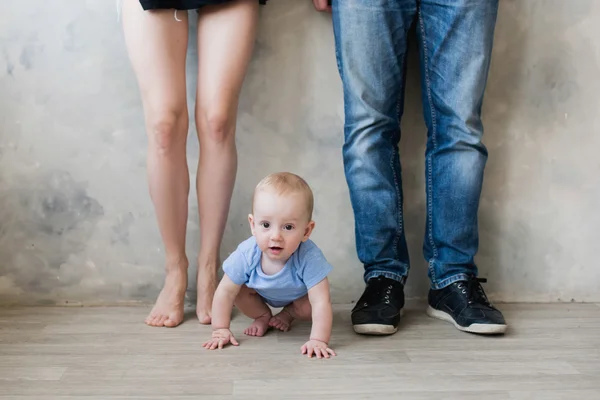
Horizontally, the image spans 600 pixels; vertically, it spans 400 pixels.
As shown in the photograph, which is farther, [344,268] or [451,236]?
[344,268]

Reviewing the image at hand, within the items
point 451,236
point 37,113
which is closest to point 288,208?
point 451,236

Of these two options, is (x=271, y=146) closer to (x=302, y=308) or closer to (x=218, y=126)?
(x=218, y=126)

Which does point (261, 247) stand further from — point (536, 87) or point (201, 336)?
point (536, 87)

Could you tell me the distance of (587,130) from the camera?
1733 millimetres

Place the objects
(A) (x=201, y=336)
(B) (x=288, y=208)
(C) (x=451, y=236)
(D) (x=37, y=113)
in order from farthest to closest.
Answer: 1. (D) (x=37, y=113)
2. (C) (x=451, y=236)
3. (A) (x=201, y=336)
4. (B) (x=288, y=208)

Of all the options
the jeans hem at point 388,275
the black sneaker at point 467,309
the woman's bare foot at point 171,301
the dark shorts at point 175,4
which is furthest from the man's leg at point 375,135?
the woman's bare foot at point 171,301

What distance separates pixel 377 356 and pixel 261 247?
0.34 m

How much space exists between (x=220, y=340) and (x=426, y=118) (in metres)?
0.78

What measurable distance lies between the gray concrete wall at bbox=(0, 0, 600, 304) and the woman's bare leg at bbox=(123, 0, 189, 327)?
0.47ft

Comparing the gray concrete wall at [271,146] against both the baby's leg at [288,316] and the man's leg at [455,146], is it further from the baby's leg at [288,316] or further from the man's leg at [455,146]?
the baby's leg at [288,316]

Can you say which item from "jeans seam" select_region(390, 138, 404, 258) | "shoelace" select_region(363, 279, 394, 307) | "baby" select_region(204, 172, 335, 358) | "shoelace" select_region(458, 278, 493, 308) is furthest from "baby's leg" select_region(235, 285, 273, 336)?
"shoelace" select_region(458, 278, 493, 308)

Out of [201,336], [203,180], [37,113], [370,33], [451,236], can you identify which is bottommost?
[201,336]

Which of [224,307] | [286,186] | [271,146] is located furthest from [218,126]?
[224,307]

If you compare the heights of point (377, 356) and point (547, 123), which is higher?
point (547, 123)
